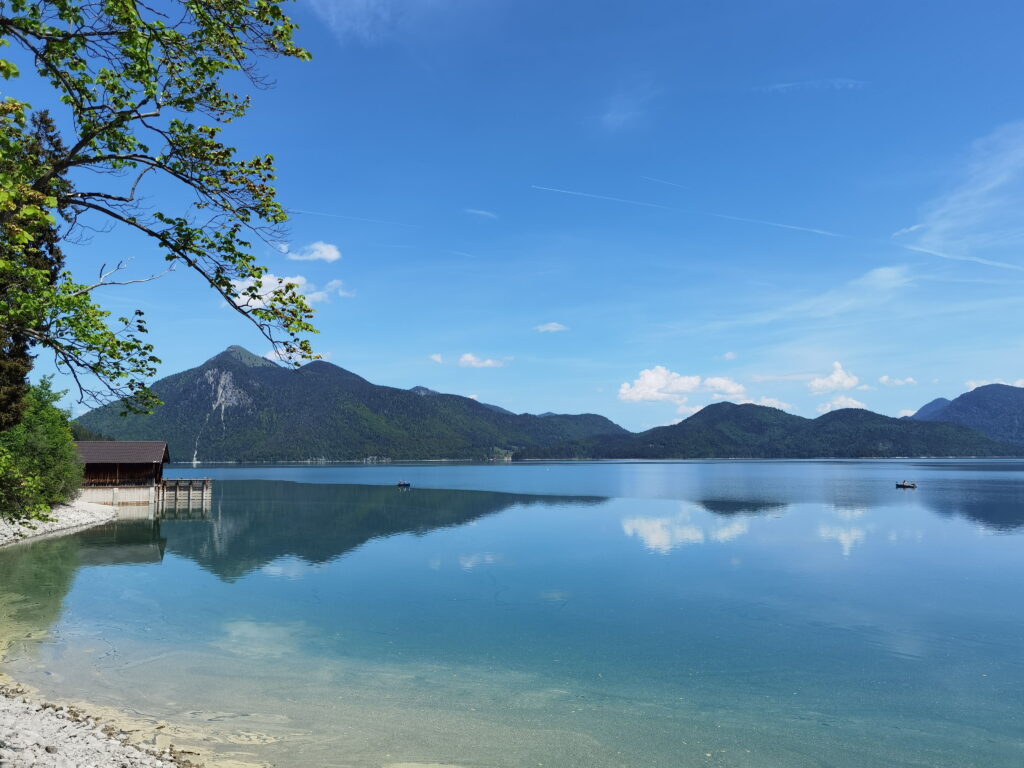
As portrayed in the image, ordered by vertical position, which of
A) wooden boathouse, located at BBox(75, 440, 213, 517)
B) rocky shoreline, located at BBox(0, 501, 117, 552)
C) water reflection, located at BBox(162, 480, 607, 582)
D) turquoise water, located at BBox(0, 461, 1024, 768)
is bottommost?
water reflection, located at BBox(162, 480, 607, 582)

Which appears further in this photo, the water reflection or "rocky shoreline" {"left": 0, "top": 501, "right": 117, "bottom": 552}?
"rocky shoreline" {"left": 0, "top": 501, "right": 117, "bottom": 552}

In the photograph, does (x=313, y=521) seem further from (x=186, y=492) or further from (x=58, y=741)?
(x=58, y=741)

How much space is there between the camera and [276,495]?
96000 millimetres

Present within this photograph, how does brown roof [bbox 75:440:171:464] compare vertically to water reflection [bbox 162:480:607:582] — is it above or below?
above

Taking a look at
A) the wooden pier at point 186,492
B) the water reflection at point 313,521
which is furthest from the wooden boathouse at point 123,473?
the water reflection at point 313,521

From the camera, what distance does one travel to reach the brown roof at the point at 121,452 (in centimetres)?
6688

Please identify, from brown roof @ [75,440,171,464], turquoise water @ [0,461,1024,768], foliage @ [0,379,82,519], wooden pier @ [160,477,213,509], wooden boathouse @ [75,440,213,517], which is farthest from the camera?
wooden pier @ [160,477,213,509]

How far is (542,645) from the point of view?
21.9 metres

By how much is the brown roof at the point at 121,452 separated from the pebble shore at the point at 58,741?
59.5 meters

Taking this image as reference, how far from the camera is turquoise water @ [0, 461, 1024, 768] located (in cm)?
1438

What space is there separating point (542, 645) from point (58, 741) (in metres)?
14.2

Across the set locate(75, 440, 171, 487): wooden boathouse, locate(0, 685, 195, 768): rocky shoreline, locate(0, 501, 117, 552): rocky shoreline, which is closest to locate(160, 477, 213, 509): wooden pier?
locate(75, 440, 171, 487): wooden boathouse

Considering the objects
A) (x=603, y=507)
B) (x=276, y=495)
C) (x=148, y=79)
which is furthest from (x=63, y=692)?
(x=276, y=495)

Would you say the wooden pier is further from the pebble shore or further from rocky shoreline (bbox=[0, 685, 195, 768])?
rocky shoreline (bbox=[0, 685, 195, 768])
